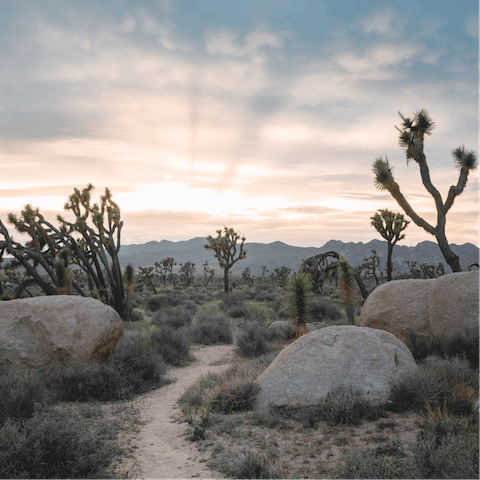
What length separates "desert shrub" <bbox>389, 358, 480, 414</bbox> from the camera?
610cm

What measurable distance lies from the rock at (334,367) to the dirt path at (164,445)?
5.12 ft

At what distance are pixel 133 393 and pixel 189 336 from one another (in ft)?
25.0

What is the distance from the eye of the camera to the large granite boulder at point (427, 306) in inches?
374

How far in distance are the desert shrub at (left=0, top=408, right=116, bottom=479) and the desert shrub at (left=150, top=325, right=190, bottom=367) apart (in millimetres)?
7354

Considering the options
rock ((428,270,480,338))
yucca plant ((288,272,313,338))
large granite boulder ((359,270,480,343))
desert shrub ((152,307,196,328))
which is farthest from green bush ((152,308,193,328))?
rock ((428,270,480,338))

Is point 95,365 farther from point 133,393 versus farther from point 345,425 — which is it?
point 345,425

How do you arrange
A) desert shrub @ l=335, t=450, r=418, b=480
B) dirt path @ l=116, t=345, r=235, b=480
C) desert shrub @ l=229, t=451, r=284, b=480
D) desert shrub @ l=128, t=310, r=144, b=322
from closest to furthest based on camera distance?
desert shrub @ l=335, t=450, r=418, b=480 → desert shrub @ l=229, t=451, r=284, b=480 → dirt path @ l=116, t=345, r=235, b=480 → desert shrub @ l=128, t=310, r=144, b=322

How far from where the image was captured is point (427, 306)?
10484 millimetres

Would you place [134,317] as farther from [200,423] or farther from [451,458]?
[451,458]

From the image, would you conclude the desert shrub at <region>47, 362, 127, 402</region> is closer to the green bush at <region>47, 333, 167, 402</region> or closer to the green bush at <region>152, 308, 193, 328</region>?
the green bush at <region>47, 333, 167, 402</region>

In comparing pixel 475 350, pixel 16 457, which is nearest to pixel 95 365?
pixel 16 457

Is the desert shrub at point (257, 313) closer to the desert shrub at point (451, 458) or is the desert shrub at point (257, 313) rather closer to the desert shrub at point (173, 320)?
the desert shrub at point (173, 320)

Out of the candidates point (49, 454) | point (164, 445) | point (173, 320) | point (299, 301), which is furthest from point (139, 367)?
point (173, 320)

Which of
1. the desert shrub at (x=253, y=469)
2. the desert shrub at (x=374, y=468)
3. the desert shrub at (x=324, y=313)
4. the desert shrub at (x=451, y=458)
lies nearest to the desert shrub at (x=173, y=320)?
the desert shrub at (x=324, y=313)
